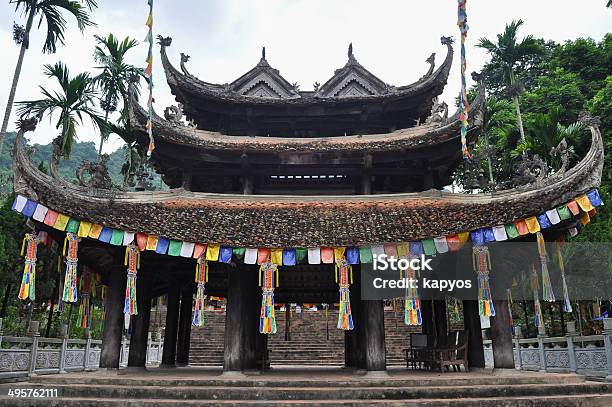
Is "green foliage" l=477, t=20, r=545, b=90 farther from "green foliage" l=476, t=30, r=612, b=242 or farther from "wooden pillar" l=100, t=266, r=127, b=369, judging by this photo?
"wooden pillar" l=100, t=266, r=127, b=369

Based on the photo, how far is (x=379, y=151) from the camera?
13.5 metres

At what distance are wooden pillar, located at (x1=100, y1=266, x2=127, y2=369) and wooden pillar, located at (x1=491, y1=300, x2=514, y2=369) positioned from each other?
9.53 m

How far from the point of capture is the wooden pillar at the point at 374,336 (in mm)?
11016

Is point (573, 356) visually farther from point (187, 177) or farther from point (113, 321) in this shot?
point (113, 321)

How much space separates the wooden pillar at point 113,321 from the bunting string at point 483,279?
8.94m

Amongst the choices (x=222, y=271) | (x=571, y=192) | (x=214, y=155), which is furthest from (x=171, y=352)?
(x=571, y=192)

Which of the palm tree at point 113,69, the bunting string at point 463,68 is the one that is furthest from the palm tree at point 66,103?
the bunting string at point 463,68


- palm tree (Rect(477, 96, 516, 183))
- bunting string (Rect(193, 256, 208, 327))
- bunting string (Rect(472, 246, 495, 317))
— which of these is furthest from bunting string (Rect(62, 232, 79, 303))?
palm tree (Rect(477, 96, 516, 183))

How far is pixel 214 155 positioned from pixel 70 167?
7859cm

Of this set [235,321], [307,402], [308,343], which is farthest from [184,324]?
[308,343]

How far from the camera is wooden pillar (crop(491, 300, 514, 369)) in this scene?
36.6 feet

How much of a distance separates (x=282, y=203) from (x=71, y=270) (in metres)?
Result: 5.84

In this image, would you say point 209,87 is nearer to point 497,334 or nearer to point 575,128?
point 497,334

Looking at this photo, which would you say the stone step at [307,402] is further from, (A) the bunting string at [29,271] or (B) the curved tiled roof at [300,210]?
(B) the curved tiled roof at [300,210]
